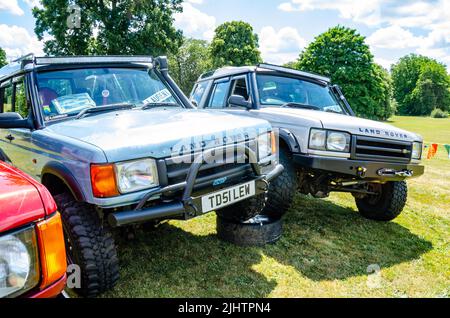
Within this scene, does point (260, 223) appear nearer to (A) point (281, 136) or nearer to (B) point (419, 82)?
(A) point (281, 136)

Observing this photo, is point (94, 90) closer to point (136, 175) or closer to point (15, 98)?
point (15, 98)

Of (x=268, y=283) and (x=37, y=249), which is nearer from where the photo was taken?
(x=37, y=249)

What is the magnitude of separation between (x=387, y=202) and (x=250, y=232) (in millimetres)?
2070

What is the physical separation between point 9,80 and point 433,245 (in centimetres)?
514

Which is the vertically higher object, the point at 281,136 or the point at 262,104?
the point at 262,104

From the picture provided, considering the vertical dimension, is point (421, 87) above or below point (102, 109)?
below

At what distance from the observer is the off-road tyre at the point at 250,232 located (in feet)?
12.7

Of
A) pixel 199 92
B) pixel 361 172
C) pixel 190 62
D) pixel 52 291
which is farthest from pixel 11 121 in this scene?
pixel 190 62

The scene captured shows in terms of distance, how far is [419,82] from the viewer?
72125 millimetres

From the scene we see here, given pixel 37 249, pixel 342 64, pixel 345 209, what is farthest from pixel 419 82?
pixel 37 249

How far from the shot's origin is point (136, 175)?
2.49 meters

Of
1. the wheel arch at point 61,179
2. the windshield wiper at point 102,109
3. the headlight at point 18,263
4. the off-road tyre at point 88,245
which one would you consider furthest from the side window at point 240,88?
the headlight at point 18,263

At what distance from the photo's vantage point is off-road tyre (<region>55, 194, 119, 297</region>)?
8.46 feet

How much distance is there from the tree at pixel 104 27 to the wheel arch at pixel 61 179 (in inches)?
780
